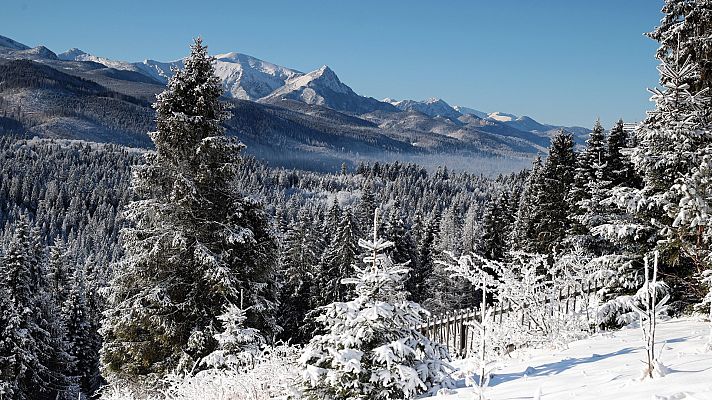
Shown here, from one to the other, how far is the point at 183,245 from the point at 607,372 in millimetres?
9989

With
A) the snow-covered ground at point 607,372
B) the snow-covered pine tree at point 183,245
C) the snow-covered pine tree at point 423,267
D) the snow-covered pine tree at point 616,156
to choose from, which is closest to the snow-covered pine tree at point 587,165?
the snow-covered pine tree at point 616,156

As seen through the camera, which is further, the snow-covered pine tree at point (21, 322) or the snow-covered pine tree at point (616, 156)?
the snow-covered pine tree at point (616, 156)

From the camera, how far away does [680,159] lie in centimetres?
1002

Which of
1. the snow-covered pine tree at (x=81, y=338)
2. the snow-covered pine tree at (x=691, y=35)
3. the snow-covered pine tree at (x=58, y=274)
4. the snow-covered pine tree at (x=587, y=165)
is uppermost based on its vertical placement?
the snow-covered pine tree at (x=691, y=35)

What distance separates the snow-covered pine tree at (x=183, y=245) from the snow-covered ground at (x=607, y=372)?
22.8ft

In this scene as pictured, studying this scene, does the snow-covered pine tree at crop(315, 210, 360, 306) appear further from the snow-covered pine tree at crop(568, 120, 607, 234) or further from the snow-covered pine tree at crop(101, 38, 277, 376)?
the snow-covered pine tree at crop(101, 38, 277, 376)

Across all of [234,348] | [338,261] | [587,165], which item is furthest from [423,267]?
[234,348]

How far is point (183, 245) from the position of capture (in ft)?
43.0

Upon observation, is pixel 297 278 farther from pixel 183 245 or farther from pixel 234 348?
pixel 234 348

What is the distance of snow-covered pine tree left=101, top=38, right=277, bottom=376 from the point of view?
512 inches

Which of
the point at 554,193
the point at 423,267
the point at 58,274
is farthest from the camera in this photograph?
the point at 423,267

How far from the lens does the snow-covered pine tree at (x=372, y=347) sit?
5.59 meters

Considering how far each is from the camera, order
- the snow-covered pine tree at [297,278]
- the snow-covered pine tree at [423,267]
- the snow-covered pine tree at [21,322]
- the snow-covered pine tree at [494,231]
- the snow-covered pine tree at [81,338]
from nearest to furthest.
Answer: the snow-covered pine tree at [21,322] < the snow-covered pine tree at [297,278] < the snow-covered pine tree at [81,338] < the snow-covered pine tree at [494,231] < the snow-covered pine tree at [423,267]

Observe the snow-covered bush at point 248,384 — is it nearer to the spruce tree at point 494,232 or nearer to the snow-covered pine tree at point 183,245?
the snow-covered pine tree at point 183,245
